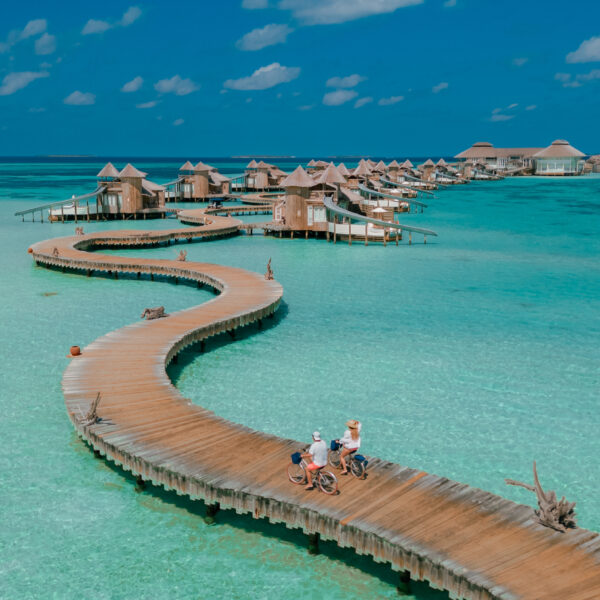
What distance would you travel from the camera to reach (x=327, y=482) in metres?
10.7

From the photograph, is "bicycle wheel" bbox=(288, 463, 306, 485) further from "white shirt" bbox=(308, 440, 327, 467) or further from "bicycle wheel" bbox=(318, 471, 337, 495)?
"white shirt" bbox=(308, 440, 327, 467)

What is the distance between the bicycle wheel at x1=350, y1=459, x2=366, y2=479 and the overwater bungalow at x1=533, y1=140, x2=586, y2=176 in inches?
6600

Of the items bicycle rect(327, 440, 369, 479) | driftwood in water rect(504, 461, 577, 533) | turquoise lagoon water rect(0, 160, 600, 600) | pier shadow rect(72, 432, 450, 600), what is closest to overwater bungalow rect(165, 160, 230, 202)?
turquoise lagoon water rect(0, 160, 600, 600)

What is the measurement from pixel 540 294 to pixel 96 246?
99.1 ft

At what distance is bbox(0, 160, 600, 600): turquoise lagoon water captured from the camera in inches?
397

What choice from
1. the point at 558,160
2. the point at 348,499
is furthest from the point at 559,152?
the point at 348,499

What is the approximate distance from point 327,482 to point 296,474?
730mm

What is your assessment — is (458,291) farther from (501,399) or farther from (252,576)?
(252,576)

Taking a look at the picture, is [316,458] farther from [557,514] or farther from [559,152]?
[559,152]

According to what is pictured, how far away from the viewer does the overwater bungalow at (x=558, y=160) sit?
160 metres

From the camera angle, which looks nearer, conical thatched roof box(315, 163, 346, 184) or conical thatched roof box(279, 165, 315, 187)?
conical thatched roof box(279, 165, 315, 187)

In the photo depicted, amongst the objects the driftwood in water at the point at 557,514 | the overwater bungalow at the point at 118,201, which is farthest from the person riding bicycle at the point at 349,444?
the overwater bungalow at the point at 118,201

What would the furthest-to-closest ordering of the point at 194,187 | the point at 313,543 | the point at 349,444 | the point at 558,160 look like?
the point at 558,160 → the point at 194,187 → the point at 349,444 → the point at 313,543

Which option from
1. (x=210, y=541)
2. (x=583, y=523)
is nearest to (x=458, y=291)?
(x=583, y=523)
